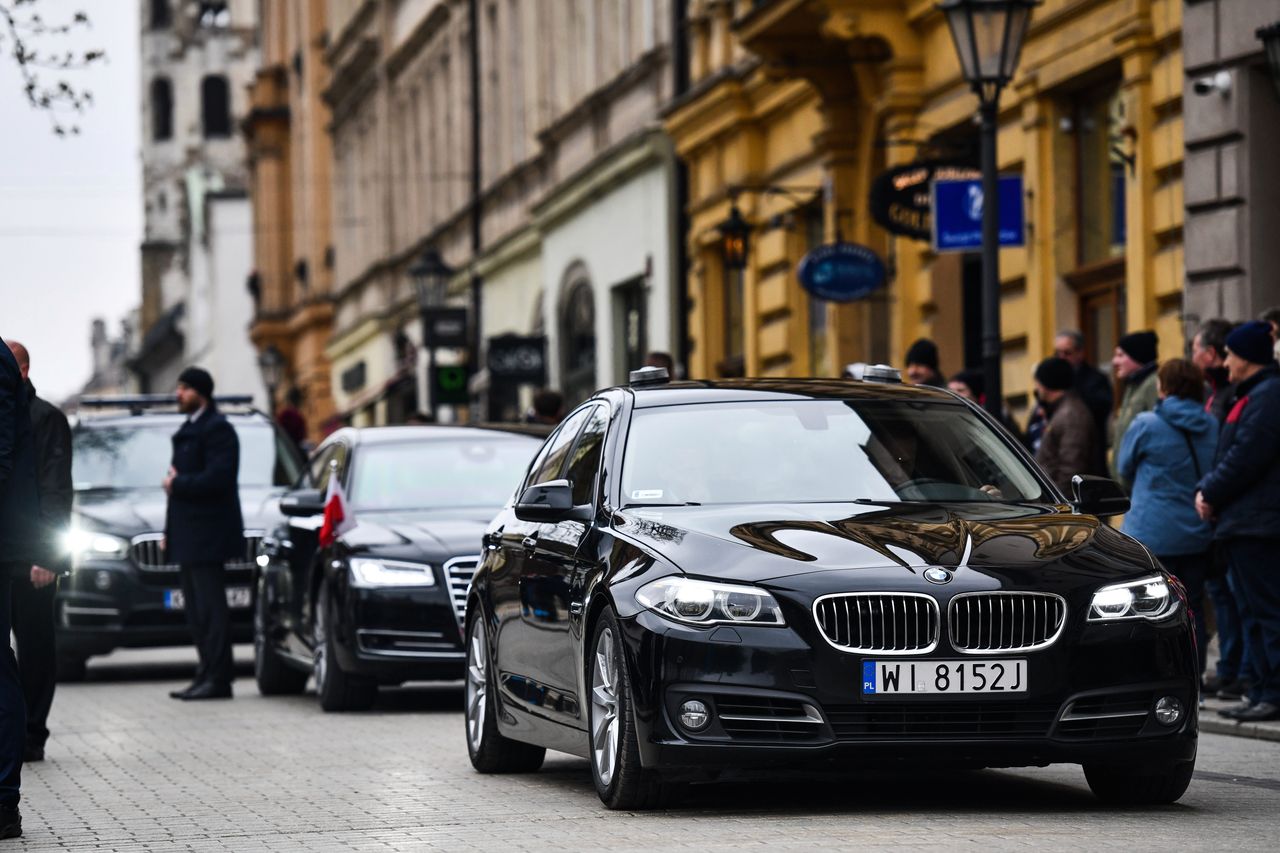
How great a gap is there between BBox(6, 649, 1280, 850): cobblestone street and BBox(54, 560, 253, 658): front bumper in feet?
15.8

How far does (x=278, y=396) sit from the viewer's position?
2852 inches

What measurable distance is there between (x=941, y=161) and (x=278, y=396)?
53123mm

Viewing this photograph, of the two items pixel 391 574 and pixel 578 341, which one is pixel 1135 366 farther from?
pixel 578 341

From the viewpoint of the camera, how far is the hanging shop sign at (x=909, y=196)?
2073 cm

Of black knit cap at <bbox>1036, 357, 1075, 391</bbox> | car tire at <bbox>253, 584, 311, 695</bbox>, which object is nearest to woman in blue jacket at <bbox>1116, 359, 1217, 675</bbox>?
black knit cap at <bbox>1036, 357, 1075, 391</bbox>

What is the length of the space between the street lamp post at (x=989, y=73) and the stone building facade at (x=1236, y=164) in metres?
1.65

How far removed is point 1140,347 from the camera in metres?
14.8

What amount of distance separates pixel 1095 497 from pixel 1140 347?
5060 mm

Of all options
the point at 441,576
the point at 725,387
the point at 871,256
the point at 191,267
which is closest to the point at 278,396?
the point at 191,267

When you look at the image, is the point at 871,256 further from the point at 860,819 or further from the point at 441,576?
the point at 860,819

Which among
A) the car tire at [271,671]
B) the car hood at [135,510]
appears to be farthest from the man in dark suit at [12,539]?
the car hood at [135,510]

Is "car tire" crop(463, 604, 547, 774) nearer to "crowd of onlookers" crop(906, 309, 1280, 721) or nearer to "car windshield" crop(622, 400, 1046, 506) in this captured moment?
Result: "car windshield" crop(622, 400, 1046, 506)

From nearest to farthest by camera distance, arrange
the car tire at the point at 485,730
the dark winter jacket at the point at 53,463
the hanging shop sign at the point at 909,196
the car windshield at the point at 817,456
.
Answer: the car windshield at the point at 817,456 < the car tire at the point at 485,730 < the dark winter jacket at the point at 53,463 < the hanging shop sign at the point at 909,196

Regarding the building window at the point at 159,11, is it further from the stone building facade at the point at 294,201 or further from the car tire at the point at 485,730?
the car tire at the point at 485,730
